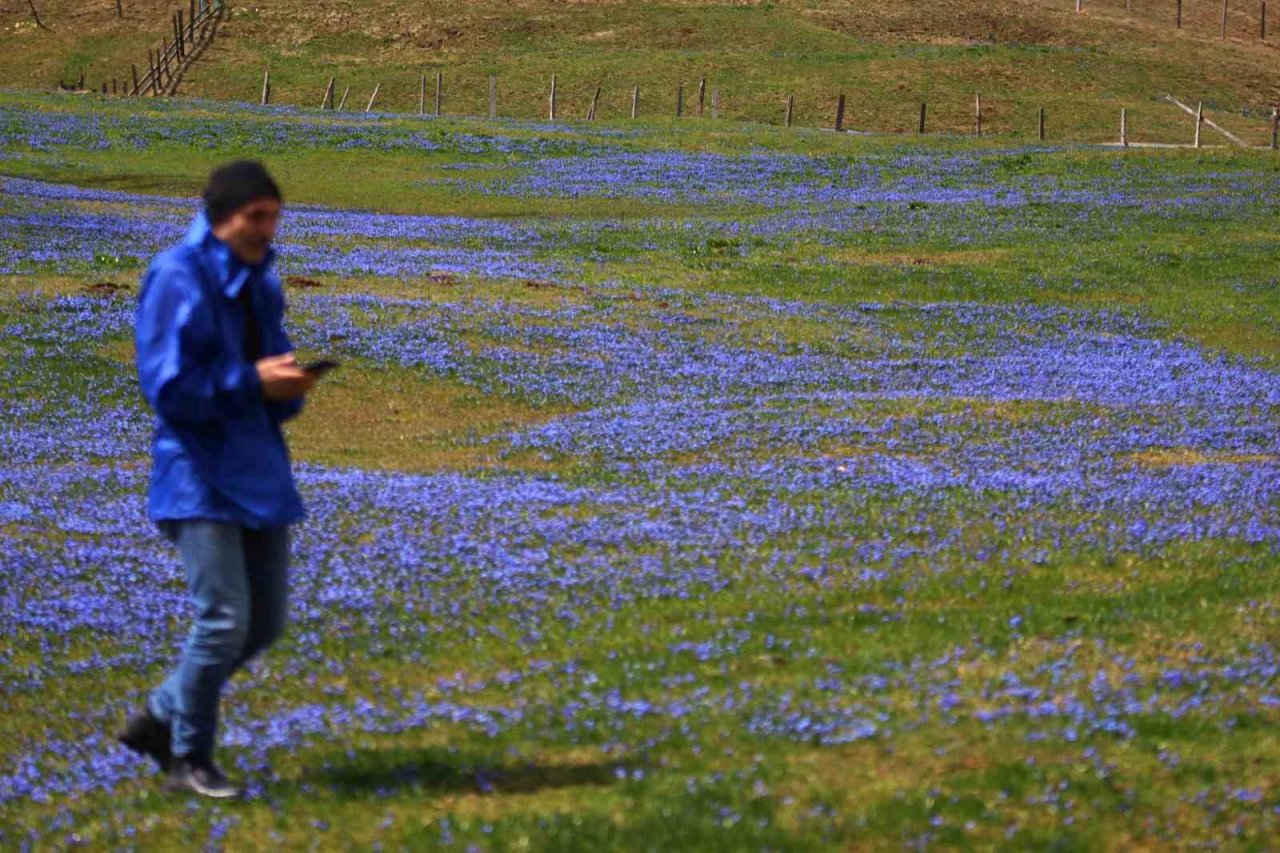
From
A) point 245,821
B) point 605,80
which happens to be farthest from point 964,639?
point 605,80

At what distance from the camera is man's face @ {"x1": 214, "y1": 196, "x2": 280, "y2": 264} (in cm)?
652

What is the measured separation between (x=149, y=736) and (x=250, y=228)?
8.19ft

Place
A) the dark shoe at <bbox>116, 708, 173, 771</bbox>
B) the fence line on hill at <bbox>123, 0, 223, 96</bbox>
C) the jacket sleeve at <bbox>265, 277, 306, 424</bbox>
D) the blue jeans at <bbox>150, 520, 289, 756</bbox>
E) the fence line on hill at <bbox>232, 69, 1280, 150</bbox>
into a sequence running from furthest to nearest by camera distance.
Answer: the fence line on hill at <bbox>123, 0, 223, 96</bbox> < the fence line on hill at <bbox>232, 69, 1280, 150</bbox> < the dark shoe at <bbox>116, 708, 173, 771</bbox> < the jacket sleeve at <bbox>265, 277, 306, 424</bbox> < the blue jeans at <bbox>150, 520, 289, 756</bbox>

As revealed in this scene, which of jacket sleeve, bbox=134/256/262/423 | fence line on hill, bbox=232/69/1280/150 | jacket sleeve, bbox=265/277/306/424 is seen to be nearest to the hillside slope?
fence line on hill, bbox=232/69/1280/150

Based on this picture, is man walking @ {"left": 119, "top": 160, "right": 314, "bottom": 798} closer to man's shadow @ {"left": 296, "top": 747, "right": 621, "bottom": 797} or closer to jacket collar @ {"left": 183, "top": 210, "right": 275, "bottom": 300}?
jacket collar @ {"left": 183, "top": 210, "right": 275, "bottom": 300}

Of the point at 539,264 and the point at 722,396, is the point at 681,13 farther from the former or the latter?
the point at 722,396

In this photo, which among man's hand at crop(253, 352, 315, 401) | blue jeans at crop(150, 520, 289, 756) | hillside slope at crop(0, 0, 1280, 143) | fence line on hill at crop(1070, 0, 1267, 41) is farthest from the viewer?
fence line on hill at crop(1070, 0, 1267, 41)

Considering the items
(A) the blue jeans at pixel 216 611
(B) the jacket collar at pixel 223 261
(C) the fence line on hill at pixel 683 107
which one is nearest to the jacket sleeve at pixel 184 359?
(B) the jacket collar at pixel 223 261

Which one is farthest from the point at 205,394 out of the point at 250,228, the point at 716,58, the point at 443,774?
the point at 716,58

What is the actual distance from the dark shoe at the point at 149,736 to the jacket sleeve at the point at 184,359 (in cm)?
156

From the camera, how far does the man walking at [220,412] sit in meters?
6.46

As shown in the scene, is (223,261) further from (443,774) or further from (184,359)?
(443,774)

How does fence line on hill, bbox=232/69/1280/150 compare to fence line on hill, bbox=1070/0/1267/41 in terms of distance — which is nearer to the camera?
fence line on hill, bbox=232/69/1280/150

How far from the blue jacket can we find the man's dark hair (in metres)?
0.14
